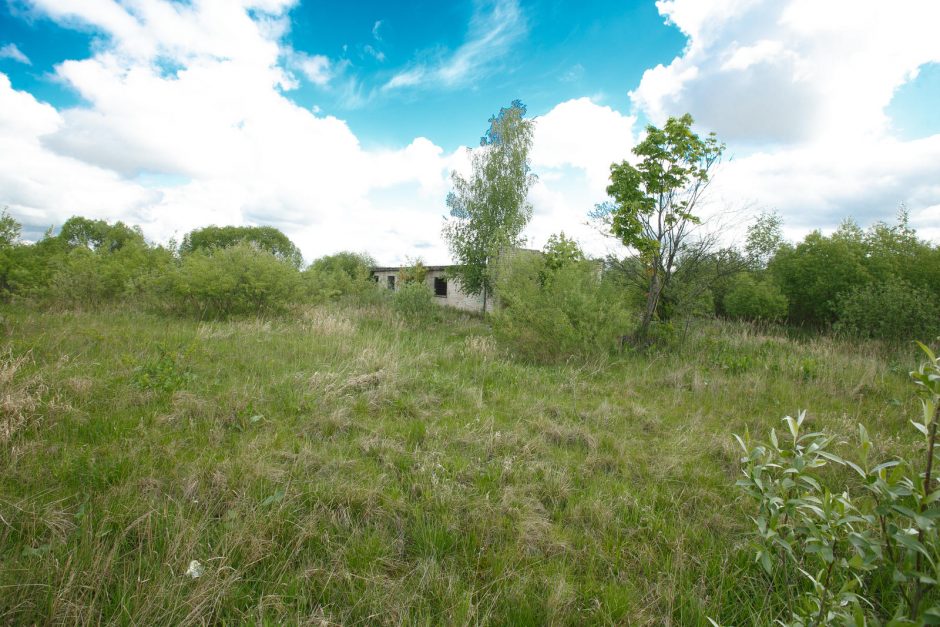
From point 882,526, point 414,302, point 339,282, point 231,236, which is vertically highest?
point 231,236

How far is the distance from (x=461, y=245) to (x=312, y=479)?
686 inches

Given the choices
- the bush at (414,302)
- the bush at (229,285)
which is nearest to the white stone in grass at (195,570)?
the bush at (229,285)

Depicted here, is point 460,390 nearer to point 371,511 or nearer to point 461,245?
point 371,511

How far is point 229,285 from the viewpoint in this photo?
10.2 metres

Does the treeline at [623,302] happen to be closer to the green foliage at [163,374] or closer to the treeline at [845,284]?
the treeline at [845,284]

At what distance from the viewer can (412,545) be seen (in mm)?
2416

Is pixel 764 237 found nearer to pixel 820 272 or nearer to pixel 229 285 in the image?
pixel 820 272

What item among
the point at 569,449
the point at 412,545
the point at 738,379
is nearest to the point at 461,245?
the point at 738,379

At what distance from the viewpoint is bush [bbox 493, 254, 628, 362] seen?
804 cm

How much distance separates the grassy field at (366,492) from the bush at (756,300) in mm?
14238

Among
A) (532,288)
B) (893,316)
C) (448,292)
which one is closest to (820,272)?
(893,316)

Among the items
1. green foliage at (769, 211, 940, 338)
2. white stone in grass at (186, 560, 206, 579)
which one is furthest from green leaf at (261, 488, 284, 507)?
green foliage at (769, 211, 940, 338)

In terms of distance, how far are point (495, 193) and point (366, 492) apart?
17852 millimetres

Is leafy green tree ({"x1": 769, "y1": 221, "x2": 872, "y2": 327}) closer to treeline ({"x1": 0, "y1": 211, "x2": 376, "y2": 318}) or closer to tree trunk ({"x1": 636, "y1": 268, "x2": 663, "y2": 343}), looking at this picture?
tree trunk ({"x1": 636, "y1": 268, "x2": 663, "y2": 343})
